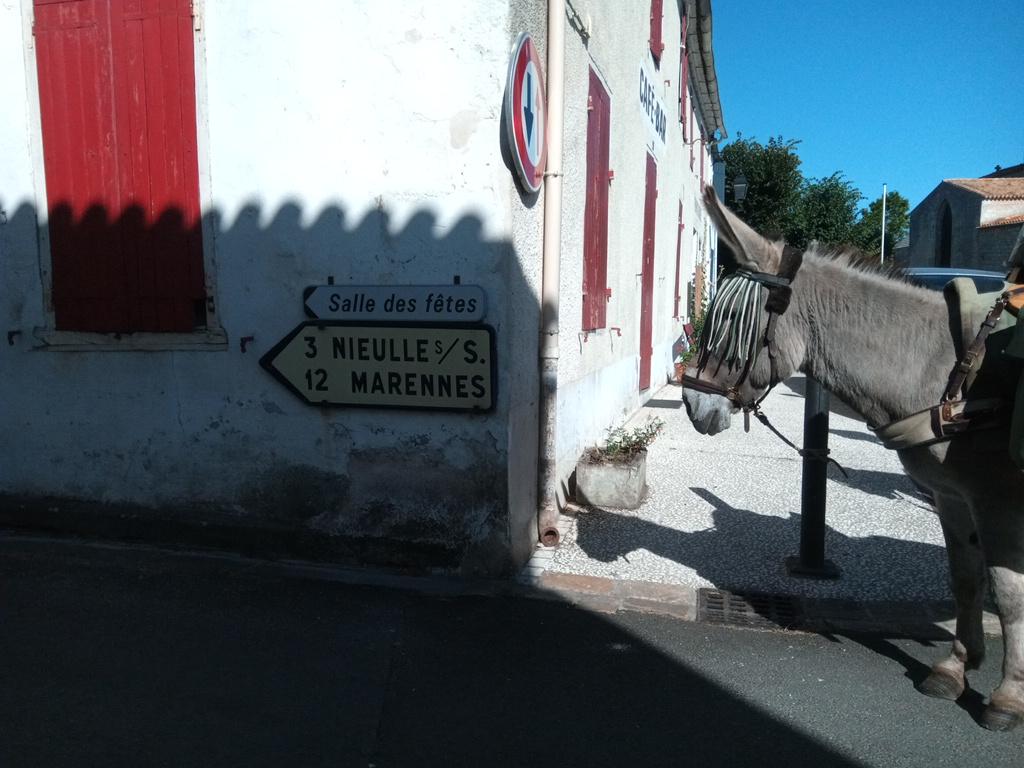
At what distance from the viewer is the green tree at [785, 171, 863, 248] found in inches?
1112

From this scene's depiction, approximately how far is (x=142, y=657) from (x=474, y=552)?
1706 mm

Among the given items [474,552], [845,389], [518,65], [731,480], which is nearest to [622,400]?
[731,480]

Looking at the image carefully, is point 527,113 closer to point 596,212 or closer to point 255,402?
point 596,212

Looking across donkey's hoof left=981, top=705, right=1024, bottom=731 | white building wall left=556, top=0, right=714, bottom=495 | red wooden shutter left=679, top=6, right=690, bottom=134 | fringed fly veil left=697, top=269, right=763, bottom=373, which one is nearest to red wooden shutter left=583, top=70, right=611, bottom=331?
white building wall left=556, top=0, right=714, bottom=495

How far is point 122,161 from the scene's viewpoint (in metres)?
4.61

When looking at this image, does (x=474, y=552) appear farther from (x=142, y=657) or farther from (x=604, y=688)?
(x=142, y=657)

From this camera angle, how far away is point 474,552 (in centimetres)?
431

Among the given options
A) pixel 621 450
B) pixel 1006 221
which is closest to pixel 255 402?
pixel 621 450

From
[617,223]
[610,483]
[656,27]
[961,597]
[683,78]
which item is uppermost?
[683,78]

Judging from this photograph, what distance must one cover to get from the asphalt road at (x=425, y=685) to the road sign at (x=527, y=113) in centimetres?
235

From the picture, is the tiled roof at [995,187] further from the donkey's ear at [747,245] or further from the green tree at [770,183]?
the donkey's ear at [747,245]

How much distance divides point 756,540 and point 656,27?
684 centimetres

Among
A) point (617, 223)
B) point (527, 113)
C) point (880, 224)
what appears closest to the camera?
point (527, 113)

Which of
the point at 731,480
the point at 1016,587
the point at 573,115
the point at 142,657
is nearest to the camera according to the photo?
the point at 1016,587
